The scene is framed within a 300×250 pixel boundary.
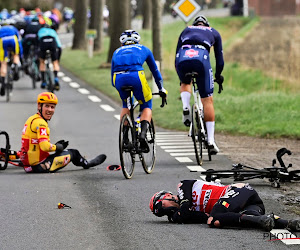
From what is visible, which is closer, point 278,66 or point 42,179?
point 42,179

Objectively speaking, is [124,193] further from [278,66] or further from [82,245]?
[278,66]

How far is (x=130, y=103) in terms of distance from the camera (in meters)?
11.9

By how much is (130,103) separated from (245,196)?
13.2 ft

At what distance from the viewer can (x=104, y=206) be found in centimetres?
957

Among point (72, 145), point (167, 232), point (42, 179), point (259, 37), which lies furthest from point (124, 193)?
point (259, 37)

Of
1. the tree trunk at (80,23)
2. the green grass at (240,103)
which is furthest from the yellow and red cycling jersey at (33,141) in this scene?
the tree trunk at (80,23)

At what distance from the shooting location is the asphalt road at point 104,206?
7.77 metres

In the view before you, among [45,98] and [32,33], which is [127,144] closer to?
[45,98]

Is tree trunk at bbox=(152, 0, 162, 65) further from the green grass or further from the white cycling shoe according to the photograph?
the white cycling shoe

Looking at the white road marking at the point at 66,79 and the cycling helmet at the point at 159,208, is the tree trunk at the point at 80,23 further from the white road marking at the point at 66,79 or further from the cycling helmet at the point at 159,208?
the cycling helmet at the point at 159,208

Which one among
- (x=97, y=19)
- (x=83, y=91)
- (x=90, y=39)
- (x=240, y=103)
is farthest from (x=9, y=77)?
(x=97, y=19)

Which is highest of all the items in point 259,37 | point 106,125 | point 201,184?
point 201,184

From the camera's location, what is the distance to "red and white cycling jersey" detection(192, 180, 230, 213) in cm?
841

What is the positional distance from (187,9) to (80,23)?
1967cm
